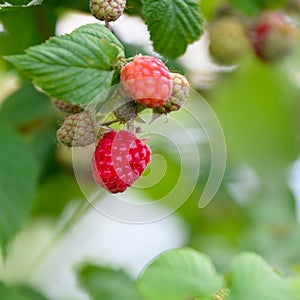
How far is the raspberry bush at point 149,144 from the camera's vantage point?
3.07ft

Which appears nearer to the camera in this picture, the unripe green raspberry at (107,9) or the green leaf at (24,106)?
the unripe green raspberry at (107,9)

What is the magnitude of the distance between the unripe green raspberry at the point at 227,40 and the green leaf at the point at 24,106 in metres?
0.36

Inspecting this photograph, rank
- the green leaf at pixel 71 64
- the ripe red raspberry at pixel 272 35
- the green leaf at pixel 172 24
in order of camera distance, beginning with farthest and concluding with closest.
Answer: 1. the ripe red raspberry at pixel 272 35
2. the green leaf at pixel 172 24
3. the green leaf at pixel 71 64

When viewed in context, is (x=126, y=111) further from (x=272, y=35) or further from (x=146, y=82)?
(x=272, y=35)

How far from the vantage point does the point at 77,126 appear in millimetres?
934

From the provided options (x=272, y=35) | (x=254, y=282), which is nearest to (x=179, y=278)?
(x=254, y=282)

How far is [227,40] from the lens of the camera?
5.58 feet

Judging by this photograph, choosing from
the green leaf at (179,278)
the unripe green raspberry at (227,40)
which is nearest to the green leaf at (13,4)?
the green leaf at (179,278)

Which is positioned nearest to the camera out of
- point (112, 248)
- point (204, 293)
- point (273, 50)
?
point (204, 293)

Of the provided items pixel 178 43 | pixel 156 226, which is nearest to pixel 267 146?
pixel 156 226

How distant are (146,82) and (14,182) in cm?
54

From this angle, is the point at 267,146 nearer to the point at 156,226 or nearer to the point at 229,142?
the point at 229,142

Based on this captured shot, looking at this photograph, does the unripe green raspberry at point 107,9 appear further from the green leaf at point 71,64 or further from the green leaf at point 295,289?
the green leaf at point 295,289

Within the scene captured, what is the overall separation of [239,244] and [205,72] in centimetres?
42
